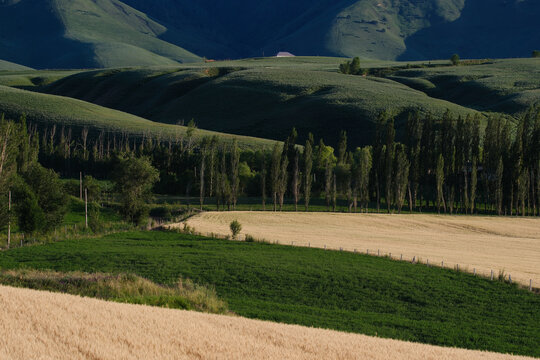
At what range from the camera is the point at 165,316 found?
17.7 m

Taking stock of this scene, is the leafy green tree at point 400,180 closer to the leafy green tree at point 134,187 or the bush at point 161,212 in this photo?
the bush at point 161,212

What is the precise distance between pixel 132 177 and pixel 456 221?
48.6 m

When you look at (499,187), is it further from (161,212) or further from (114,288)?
(114,288)

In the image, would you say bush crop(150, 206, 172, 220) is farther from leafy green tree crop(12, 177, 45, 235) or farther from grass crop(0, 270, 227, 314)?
grass crop(0, 270, 227, 314)

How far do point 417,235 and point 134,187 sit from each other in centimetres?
3863

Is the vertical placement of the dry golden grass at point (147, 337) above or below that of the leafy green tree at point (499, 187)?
below

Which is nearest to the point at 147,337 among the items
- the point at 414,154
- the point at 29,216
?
the point at 29,216

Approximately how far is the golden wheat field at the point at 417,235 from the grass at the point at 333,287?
6354 millimetres

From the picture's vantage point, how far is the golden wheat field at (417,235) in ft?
186

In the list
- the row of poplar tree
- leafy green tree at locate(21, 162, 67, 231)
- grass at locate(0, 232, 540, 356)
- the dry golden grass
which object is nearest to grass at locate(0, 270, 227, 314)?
grass at locate(0, 232, 540, 356)

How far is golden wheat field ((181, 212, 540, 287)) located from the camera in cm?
5669

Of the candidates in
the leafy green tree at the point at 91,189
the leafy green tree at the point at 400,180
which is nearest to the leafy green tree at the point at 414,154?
the leafy green tree at the point at 400,180

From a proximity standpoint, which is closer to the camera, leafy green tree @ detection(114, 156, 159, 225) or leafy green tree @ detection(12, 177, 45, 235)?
leafy green tree @ detection(12, 177, 45, 235)

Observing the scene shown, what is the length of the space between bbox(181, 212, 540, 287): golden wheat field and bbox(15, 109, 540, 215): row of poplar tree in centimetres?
1406
